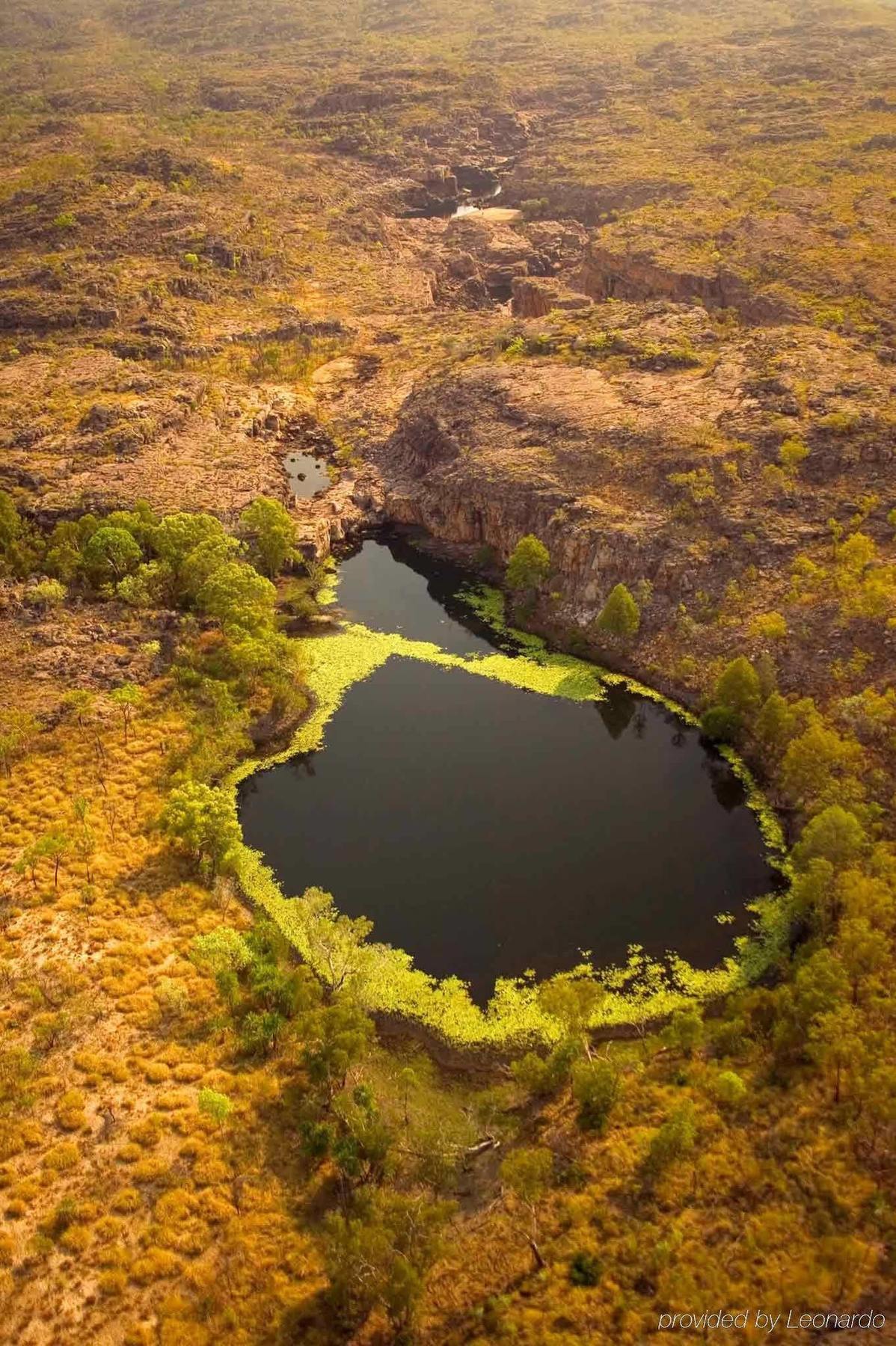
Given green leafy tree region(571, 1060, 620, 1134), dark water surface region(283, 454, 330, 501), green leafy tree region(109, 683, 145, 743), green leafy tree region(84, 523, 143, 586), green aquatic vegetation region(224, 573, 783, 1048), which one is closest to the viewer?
green leafy tree region(571, 1060, 620, 1134)

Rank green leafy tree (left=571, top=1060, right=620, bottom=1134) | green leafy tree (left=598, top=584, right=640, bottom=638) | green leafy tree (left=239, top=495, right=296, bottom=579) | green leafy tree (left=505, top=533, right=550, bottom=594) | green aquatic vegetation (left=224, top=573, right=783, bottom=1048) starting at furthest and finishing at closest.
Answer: green leafy tree (left=239, top=495, right=296, bottom=579) → green leafy tree (left=505, top=533, right=550, bottom=594) → green leafy tree (left=598, top=584, right=640, bottom=638) → green aquatic vegetation (left=224, top=573, right=783, bottom=1048) → green leafy tree (left=571, top=1060, right=620, bottom=1134)

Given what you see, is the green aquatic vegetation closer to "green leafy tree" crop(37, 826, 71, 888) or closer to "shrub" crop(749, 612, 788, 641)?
"green leafy tree" crop(37, 826, 71, 888)

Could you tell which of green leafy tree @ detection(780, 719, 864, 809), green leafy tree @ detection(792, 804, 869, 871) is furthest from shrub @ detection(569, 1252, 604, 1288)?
green leafy tree @ detection(780, 719, 864, 809)

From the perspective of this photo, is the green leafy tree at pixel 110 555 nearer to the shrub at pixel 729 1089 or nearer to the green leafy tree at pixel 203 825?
the green leafy tree at pixel 203 825

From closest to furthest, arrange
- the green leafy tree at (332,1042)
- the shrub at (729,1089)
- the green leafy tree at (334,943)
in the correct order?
the shrub at (729,1089) → the green leafy tree at (332,1042) → the green leafy tree at (334,943)

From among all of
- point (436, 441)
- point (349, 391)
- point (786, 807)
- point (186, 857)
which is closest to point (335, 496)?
point (436, 441)

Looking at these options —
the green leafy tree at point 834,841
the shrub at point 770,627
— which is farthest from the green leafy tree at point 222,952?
the shrub at point 770,627

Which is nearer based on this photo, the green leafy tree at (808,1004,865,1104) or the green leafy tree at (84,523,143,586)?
the green leafy tree at (808,1004,865,1104)
